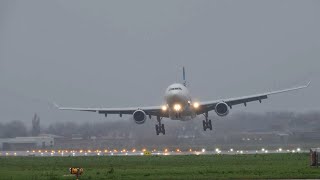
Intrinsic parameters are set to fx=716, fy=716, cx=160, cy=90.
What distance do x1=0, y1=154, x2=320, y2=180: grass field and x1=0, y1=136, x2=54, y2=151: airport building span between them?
4145 cm

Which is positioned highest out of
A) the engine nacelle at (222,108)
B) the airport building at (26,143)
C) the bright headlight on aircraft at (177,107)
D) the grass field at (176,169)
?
the engine nacelle at (222,108)

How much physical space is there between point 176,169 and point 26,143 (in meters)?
59.7

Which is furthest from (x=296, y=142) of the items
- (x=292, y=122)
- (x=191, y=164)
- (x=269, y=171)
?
→ (x=269, y=171)

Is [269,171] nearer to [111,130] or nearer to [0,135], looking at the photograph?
[111,130]

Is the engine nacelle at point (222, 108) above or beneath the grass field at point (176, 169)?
above

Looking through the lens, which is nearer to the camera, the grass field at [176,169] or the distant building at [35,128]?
the grass field at [176,169]

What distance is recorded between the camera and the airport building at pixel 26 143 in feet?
342

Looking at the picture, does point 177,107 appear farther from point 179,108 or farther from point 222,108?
point 222,108

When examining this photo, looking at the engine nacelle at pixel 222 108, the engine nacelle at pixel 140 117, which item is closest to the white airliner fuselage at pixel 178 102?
the engine nacelle at pixel 222 108

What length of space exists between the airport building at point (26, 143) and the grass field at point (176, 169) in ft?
136

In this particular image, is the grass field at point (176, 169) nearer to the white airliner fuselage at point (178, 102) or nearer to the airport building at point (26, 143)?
the white airliner fuselage at point (178, 102)

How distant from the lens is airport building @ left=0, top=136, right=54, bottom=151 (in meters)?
104

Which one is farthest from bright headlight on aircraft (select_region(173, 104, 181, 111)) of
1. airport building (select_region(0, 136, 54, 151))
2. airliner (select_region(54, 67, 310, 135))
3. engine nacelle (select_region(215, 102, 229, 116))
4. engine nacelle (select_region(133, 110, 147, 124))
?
airport building (select_region(0, 136, 54, 151))

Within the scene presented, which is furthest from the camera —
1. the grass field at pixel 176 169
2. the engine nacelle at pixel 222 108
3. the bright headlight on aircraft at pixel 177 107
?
the engine nacelle at pixel 222 108
